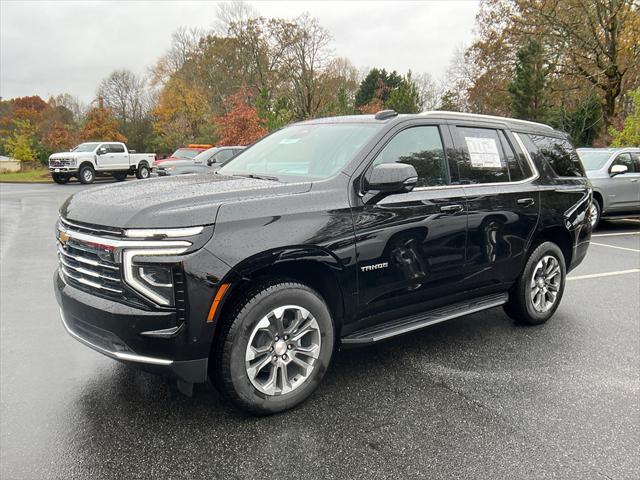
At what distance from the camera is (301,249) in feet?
9.42

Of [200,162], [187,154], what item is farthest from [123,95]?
[200,162]

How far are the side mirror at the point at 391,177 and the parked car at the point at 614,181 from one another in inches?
362

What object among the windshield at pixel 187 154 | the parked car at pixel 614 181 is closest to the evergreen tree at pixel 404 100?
the windshield at pixel 187 154

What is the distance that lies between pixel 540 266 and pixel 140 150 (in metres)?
43.1

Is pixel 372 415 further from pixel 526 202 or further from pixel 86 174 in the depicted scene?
pixel 86 174

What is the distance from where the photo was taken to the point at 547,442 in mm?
2703

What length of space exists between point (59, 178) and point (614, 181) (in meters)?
23.4

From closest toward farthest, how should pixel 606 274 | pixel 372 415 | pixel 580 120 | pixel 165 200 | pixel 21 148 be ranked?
pixel 165 200 → pixel 372 415 → pixel 606 274 → pixel 580 120 → pixel 21 148

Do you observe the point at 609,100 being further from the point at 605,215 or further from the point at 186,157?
the point at 186,157

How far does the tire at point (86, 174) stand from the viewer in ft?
75.9

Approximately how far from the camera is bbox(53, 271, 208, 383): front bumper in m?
2.52

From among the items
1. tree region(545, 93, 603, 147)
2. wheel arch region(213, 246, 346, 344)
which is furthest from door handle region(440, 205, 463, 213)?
tree region(545, 93, 603, 147)

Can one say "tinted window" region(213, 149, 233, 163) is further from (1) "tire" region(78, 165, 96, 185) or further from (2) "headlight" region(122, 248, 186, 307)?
(2) "headlight" region(122, 248, 186, 307)

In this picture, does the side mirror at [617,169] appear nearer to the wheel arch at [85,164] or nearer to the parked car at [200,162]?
the parked car at [200,162]
